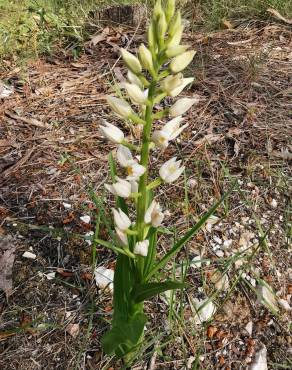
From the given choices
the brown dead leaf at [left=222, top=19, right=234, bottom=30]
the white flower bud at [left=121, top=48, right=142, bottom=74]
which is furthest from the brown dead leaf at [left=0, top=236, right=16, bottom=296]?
the brown dead leaf at [left=222, top=19, right=234, bottom=30]

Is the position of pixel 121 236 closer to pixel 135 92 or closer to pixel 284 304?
pixel 135 92

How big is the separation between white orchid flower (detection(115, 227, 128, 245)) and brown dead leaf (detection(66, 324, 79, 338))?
64cm

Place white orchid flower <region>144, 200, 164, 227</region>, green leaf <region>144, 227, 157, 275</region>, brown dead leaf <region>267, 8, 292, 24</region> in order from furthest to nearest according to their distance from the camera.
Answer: brown dead leaf <region>267, 8, 292, 24</region>, green leaf <region>144, 227, 157, 275</region>, white orchid flower <region>144, 200, 164, 227</region>

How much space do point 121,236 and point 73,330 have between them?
0.68 metres

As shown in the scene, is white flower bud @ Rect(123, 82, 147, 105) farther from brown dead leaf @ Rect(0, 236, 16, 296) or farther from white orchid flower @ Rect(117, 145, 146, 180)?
brown dead leaf @ Rect(0, 236, 16, 296)

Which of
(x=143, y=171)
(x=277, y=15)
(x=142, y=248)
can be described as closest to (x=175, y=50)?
(x=143, y=171)

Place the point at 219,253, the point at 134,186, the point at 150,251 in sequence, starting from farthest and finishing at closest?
the point at 219,253
the point at 150,251
the point at 134,186

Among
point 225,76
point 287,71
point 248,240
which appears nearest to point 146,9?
point 225,76

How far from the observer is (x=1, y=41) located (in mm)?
4020

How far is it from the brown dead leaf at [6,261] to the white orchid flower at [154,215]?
2.98 ft

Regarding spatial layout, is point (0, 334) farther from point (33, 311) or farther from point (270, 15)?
point (270, 15)

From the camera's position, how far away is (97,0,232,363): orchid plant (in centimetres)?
152

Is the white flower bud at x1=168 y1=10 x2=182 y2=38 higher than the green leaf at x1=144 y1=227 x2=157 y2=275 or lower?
higher

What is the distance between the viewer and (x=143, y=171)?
5.25 feet
